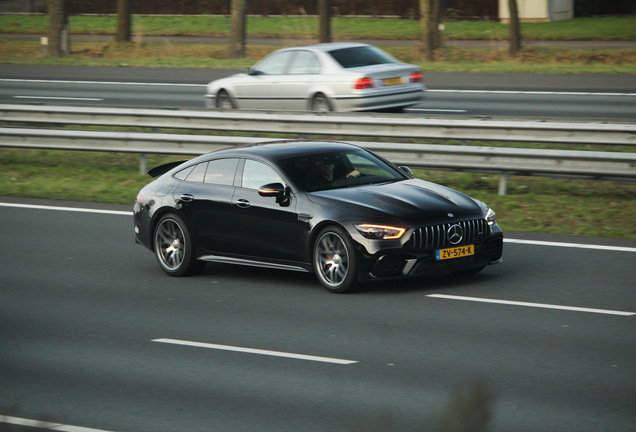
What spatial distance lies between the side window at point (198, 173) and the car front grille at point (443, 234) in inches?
104

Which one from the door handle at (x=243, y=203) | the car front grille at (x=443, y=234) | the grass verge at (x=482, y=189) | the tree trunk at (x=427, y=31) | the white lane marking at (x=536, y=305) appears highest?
the tree trunk at (x=427, y=31)

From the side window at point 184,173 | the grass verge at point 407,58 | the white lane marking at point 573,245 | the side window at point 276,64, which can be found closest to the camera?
the side window at point 184,173

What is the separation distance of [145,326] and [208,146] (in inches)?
307

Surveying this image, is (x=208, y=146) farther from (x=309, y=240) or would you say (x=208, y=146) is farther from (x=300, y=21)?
(x=300, y=21)

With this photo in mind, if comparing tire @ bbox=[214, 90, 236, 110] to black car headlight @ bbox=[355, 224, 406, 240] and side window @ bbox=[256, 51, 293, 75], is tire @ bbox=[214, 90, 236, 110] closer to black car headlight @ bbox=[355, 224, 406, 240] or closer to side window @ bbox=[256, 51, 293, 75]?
side window @ bbox=[256, 51, 293, 75]

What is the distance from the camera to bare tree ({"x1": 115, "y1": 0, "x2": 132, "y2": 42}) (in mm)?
43312

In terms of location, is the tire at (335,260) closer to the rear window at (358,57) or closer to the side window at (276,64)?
the rear window at (358,57)

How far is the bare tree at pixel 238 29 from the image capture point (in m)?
36.8

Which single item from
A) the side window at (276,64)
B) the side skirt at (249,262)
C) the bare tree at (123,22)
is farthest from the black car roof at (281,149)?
the bare tree at (123,22)

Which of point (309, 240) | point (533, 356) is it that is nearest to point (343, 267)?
point (309, 240)

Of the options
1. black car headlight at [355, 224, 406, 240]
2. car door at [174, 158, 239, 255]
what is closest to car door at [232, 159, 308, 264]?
car door at [174, 158, 239, 255]

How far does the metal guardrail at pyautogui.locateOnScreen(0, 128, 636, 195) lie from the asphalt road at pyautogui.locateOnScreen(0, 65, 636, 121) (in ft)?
16.6

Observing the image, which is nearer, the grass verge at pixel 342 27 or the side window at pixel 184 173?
the side window at pixel 184 173

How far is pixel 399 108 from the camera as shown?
1986 centimetres
